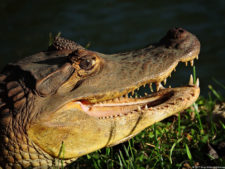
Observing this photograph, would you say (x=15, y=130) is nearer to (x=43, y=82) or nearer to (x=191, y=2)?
(x=43, y=82)

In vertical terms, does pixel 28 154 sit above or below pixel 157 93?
below

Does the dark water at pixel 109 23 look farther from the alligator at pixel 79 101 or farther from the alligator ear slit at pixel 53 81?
the alligator ear slit at pixel 53 81

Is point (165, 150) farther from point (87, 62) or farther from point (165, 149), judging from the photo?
point (87, 62)

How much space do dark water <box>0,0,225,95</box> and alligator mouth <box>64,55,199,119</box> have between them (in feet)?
14.1

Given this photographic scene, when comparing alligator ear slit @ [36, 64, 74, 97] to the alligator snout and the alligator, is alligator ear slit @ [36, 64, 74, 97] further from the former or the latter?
the alligator snout

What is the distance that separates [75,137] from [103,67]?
0.71 meters

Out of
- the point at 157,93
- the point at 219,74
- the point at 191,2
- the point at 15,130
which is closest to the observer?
the point at 15,130

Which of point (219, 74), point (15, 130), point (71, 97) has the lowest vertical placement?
point (219, 74)

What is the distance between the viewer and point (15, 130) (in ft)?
9.49

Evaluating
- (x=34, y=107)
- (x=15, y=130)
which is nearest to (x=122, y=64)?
(x=34, y=107)

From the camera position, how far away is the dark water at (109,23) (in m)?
8.27

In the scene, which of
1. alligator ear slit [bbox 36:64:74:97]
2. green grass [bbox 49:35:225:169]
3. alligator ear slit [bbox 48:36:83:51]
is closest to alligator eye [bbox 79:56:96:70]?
alligator ear slit [bbox 36:64:74:97]

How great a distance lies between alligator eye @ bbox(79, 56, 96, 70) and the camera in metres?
3.09

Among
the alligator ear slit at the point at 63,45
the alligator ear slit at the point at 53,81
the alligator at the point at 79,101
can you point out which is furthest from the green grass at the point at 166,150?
the alligator ear slit at the point at 63,45
